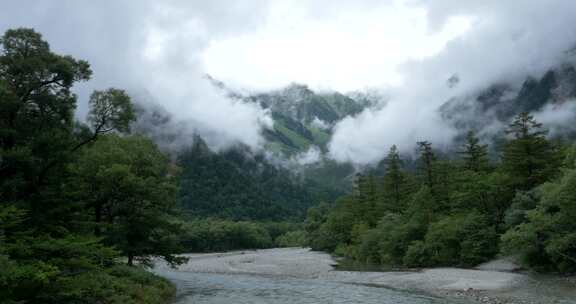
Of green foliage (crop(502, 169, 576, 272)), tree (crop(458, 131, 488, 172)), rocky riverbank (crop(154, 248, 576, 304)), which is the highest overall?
tree (crop(458, 131, 488, 172))

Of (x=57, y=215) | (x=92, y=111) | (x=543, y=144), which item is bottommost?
(x=57, y=215)

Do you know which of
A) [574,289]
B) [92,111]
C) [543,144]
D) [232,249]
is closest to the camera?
[92,111]

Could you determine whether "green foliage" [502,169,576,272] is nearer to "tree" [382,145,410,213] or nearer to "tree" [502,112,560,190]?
"tree" [502,112,560,190]

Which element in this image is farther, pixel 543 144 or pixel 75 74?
pixel 543 144

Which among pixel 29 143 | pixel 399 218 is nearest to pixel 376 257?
pixel 399 218

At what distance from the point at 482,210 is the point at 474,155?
1127 centimetres

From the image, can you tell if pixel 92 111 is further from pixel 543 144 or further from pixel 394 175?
pixel 394 175

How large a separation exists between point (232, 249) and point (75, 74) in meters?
139

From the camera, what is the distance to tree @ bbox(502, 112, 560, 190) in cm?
4966

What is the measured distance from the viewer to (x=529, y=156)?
49906 millimetres

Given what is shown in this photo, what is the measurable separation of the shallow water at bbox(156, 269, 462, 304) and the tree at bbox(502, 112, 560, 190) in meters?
23.0

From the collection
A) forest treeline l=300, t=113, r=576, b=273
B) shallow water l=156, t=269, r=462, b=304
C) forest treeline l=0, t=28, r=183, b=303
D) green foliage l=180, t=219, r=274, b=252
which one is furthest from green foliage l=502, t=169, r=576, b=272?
green foliage l=180, t=219, r=274, b=252

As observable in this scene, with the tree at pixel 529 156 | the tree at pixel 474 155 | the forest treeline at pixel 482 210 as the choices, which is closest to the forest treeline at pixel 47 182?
the forest treeline at pixel 482 210

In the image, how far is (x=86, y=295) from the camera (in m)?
23.0
